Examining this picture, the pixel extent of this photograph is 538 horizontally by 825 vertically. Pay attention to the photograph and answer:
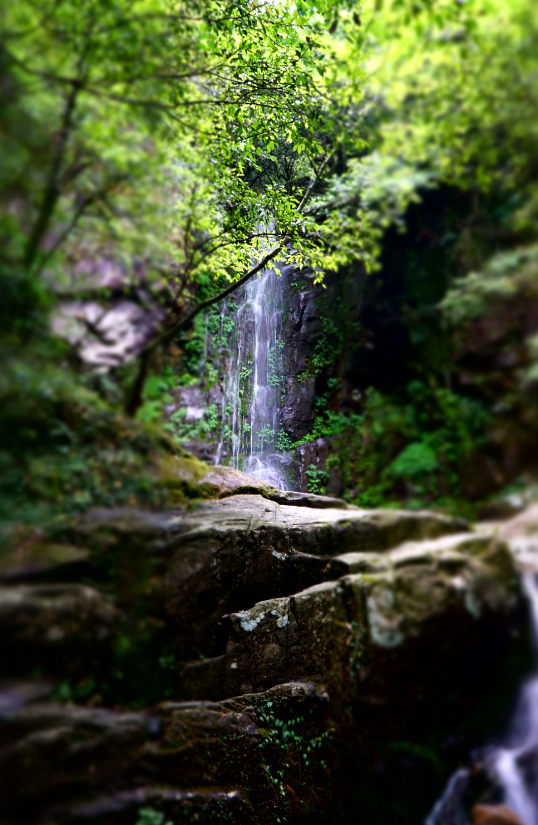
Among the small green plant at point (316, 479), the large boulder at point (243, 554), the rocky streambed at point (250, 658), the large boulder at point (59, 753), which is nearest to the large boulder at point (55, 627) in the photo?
the rocky streambed at point (250, 658)

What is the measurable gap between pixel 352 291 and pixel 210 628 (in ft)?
9.75

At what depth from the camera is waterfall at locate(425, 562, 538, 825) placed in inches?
67.6

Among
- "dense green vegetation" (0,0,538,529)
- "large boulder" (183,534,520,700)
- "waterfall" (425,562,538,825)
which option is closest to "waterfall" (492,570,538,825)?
"waterfall" (425,562,538,825)

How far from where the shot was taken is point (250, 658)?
3801 mm

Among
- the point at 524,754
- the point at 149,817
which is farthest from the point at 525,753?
the point at 149,817

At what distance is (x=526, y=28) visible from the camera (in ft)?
5.65

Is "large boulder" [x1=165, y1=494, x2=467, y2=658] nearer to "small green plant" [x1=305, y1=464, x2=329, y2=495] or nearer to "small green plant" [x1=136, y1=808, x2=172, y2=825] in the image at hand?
"small green plant" [x1=305, y1=464, x2=329, y2=495]

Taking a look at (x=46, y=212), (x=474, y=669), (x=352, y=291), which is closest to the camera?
(x=474, y=669)

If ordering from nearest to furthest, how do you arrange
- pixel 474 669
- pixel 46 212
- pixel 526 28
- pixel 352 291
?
pixel 526 28
pixel 474 669
pixel 46 212
pixel 352 291

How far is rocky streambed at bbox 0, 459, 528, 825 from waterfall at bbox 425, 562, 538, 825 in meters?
0.06

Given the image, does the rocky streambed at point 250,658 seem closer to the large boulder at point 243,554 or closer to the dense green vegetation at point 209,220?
the large boulder at point 243,554

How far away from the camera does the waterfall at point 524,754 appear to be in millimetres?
1718

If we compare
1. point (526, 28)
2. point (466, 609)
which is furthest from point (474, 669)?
point (526, 28)

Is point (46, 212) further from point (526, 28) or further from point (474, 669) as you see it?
point (474, 669)
